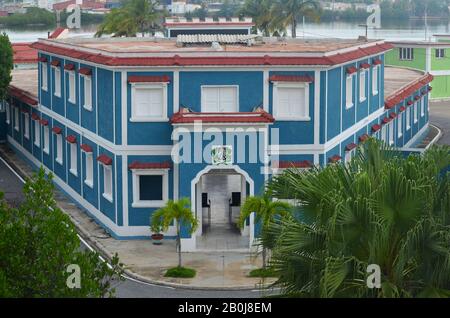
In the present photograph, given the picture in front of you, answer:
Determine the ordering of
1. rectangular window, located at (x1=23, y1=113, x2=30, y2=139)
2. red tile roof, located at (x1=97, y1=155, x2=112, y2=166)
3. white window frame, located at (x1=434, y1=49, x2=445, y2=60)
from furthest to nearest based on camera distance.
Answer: white window frame, located at (x1=434, y1=49, x2=445, y2=60)
rectangular window, located at (x1=23, y1=113, x2=30, y2=139)
red tile roof, located at (x1=97, y1=155, x2=112, y2=166)

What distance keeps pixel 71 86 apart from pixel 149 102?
20.5 ft

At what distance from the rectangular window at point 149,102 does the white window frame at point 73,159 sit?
5931 mm

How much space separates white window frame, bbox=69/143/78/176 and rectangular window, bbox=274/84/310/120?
328 inches

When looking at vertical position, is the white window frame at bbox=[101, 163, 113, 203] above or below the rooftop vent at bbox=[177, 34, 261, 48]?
below

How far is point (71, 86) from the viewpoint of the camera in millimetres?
37406

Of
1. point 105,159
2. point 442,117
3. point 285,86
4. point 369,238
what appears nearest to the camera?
point 369,238

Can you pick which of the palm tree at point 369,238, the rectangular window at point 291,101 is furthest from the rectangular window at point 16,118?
the palm tree at point 369,238

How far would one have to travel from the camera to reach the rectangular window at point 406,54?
73000mm

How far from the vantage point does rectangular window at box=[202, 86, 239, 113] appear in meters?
32.1

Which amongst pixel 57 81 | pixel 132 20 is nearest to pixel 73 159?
pixel 57 81

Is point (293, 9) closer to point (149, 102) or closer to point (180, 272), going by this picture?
point (149, 102)

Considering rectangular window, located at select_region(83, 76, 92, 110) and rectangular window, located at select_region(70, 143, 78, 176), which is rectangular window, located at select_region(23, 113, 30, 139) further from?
rectangular window, located at select_region(83, 76, 92, 110)

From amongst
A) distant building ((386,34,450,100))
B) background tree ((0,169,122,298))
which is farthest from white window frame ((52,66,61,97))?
distant building ((386,34,450,100))
